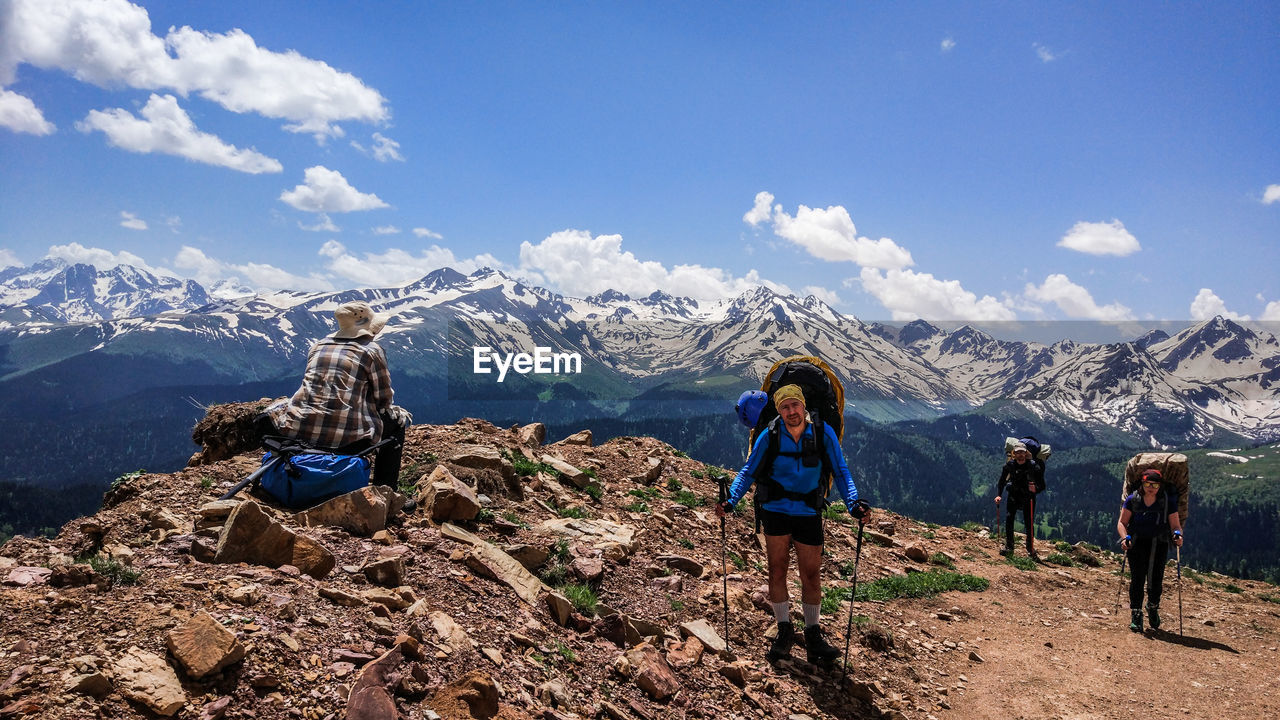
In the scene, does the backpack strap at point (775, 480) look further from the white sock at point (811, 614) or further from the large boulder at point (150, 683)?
the large boulder at point (150, 683)

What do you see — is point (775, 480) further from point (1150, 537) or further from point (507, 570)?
point (1150, 537)

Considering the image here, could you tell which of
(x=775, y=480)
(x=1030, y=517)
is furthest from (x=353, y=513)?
(x=1030, y=517)

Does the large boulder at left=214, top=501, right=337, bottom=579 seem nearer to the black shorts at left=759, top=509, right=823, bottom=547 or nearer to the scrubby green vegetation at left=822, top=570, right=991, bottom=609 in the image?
the black shorts at left=759, top=509, right=823, bottom=547

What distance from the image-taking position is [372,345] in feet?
29.4

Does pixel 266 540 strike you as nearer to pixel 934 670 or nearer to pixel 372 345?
pixel 372 345

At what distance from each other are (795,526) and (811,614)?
1.37m

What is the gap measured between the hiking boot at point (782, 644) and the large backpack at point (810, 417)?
163 centimetres

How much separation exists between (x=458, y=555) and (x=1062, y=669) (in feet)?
33.0

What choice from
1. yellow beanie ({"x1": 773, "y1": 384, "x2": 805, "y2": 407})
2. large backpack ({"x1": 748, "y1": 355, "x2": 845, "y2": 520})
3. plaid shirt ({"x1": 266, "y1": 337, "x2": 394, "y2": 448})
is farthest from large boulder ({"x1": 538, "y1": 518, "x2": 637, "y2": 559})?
yellow beanie ({"x1": 773, "y1": 384, "x2": 805, "y2": 407})

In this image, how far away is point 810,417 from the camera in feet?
31.0

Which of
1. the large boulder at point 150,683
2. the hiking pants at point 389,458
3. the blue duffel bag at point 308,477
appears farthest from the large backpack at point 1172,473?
the large boulder at point 150,683

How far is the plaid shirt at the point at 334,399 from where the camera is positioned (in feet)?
26.8

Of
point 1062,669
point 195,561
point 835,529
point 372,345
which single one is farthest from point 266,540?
point 835,529

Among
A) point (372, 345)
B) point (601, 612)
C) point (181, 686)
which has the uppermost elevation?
point (372, 345)
